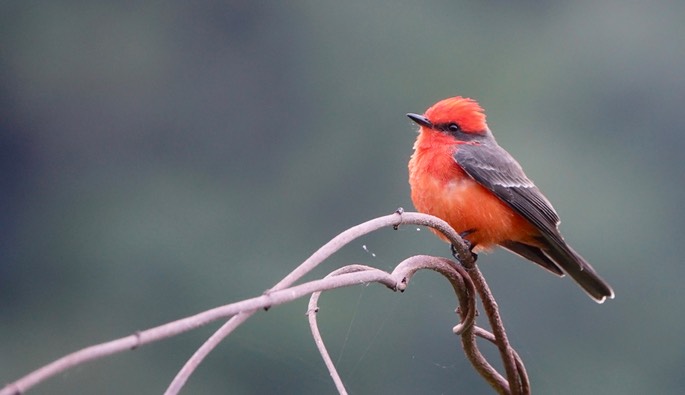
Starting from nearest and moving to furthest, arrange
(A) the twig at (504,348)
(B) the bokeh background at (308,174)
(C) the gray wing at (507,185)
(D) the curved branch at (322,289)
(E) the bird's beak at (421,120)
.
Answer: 1. (D) the curved branch at (322,289)
2. (A) the twig at (504,348)
3. (C) the gray wing at (507,185)
4. (E) the bird's beak at (421,120)
5. (B) the bokeh background at (308,174)

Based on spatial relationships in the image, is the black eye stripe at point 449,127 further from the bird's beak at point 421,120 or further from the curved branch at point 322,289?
the curved branch at point 322,289

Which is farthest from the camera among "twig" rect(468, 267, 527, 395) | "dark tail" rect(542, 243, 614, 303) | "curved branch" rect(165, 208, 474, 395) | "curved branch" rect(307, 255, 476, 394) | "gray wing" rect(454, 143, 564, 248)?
"gray wing" rect(454, 143, 564, 248)

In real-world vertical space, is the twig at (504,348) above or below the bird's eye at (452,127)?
below

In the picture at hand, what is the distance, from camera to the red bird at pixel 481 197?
4.23 meters

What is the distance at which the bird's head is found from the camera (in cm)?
477

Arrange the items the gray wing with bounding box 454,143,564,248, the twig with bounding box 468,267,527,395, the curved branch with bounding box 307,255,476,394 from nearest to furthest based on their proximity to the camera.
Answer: the curved branch with bounding box 307,255,476,394 → the twig with bounding box 468,267,527,395 → the gray wing with bounding box 454,143,564,248

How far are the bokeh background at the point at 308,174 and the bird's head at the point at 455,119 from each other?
9156 millimetres

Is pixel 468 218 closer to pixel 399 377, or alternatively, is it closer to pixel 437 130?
pixel 437 130

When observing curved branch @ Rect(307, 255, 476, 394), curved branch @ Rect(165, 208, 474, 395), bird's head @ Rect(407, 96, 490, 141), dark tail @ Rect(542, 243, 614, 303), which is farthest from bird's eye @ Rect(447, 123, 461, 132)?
curved branch @ Rect(307, 255, 476, 394)

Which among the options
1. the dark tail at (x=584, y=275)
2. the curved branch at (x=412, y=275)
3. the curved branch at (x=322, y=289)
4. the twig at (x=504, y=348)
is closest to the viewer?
the curved branch at (x=322, y=289)

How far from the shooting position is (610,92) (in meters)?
24.9

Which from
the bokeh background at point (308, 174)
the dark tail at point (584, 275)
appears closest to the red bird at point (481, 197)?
the dark tail at point (584, 275)

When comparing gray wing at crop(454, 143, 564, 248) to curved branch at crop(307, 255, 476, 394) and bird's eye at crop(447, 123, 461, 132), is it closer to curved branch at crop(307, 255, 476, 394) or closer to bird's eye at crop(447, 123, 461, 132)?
bird's eye at crop(447, 123, 461, 132)

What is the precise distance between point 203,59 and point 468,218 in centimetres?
2618
